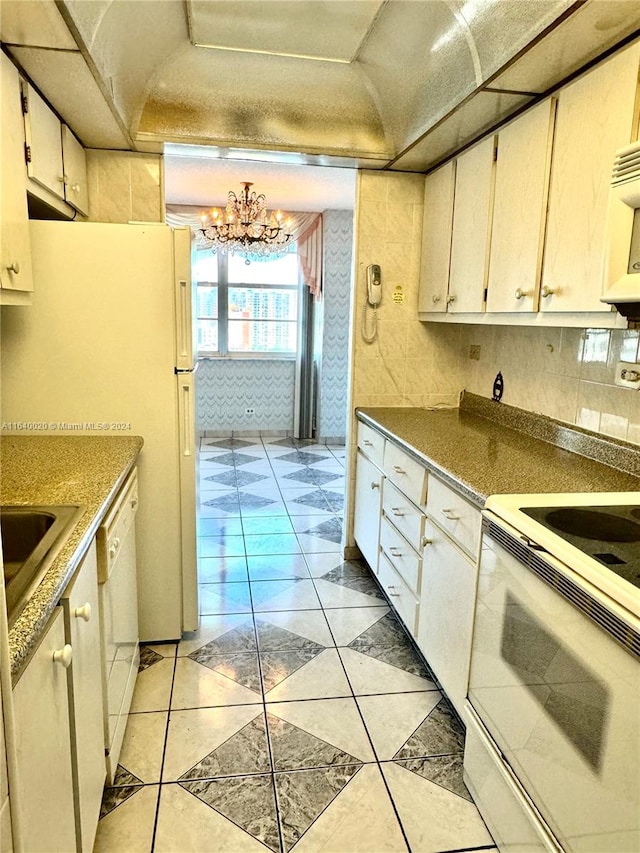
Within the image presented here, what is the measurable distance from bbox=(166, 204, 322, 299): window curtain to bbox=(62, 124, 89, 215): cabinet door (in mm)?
3404

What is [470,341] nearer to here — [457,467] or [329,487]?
[457,467]

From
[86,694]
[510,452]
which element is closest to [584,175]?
[510,452]

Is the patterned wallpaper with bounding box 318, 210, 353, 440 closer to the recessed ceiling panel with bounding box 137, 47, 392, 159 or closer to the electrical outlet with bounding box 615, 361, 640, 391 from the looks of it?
the recessed ceiling panel with bounding box 137, 47, 392, 159

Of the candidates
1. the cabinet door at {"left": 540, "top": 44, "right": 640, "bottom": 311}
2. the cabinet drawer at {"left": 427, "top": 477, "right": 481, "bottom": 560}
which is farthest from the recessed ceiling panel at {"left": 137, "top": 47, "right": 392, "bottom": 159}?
the cabinet drawer at {"left": 427, "top": 477, "right": 481, "bottom": 560}

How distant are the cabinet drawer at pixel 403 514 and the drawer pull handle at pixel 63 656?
1.37m

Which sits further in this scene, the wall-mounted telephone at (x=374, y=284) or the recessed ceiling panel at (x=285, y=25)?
the wall-mounted telephone at (x=374, y=284)

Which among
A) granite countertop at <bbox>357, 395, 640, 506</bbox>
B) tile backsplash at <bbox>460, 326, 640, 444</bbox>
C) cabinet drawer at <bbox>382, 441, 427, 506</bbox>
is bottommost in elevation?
cabinet drawer at <bbox>382, 441, 427, 506</bbox>

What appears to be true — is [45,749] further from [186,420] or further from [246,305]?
[246,305]

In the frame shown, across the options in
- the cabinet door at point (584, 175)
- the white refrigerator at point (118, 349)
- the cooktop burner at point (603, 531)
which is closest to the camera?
the cooktop burner at point (603, 531)

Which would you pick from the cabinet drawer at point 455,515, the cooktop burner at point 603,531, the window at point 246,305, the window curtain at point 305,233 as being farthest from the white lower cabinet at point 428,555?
the window at point 246,305

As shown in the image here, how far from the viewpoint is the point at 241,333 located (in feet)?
21.5

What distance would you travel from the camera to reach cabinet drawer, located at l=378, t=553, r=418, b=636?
2309 mm

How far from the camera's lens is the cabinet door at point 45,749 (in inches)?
35.3

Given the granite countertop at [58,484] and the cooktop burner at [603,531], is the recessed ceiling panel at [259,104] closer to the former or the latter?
the granite countertop at [58,484]
